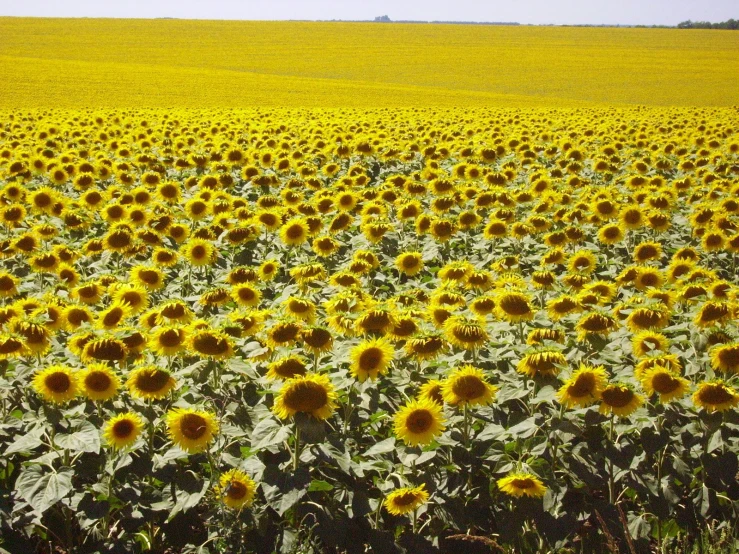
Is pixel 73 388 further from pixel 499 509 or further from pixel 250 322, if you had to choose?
pixel 499 509

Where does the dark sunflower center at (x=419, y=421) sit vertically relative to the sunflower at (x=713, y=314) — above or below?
below

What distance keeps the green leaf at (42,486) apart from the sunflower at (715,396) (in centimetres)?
309

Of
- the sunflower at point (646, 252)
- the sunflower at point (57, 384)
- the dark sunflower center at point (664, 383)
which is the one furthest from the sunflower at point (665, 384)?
the sunflower at point (646, 252)

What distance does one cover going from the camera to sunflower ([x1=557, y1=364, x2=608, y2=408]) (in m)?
3.43

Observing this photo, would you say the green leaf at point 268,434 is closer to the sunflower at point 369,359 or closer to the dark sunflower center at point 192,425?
the dark sunflower center at point 192,425

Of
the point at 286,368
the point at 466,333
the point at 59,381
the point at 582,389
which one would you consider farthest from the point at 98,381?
the point at 582,389

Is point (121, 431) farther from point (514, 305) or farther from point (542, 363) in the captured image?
point (514, 305)

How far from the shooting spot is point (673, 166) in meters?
12.2

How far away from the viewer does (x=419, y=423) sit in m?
3.36

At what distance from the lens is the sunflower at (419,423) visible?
3.34 m

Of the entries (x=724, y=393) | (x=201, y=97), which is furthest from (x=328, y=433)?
(x=201, y=97)

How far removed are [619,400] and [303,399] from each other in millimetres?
1579

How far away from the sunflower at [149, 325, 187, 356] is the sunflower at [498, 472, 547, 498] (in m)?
2.02

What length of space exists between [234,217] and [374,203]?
164cm
